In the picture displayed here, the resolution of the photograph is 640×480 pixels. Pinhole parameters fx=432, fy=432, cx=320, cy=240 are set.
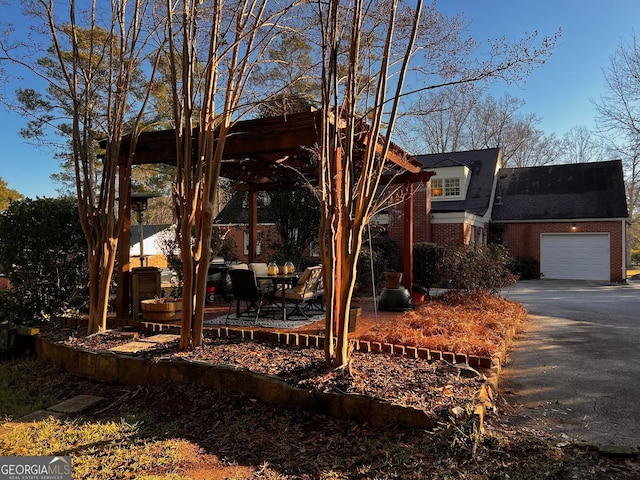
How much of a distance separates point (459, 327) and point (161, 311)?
3947mm

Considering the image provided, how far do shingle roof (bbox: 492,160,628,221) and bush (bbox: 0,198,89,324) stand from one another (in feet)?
55.0

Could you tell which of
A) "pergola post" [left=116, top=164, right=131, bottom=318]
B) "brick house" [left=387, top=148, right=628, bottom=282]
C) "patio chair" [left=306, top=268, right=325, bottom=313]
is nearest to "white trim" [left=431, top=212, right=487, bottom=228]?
"brick house" [left=387, top=148, right=628, bottom=282]

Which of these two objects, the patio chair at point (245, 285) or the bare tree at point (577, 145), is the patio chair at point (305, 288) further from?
the bare tree at point (577, 145)

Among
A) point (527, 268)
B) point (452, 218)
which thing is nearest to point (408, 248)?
point (452, 218)

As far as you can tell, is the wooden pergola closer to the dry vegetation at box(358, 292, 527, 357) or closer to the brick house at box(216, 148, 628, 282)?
the dry vegetation at box(358, 292, 527, 357)

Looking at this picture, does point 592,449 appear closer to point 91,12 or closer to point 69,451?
point 69,451

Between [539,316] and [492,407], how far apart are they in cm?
544

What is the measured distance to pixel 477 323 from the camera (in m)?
5.80

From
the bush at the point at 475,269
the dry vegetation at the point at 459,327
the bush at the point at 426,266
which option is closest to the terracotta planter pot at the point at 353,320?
the dry vegetation at the point at 459,327

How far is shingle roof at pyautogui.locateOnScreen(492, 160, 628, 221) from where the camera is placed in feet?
56.6

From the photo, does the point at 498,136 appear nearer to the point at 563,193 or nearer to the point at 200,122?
the point at 563,193

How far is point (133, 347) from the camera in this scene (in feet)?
Result: 14.9

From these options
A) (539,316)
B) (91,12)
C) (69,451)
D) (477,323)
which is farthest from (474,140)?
(69,451)

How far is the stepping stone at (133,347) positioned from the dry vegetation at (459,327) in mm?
2318
